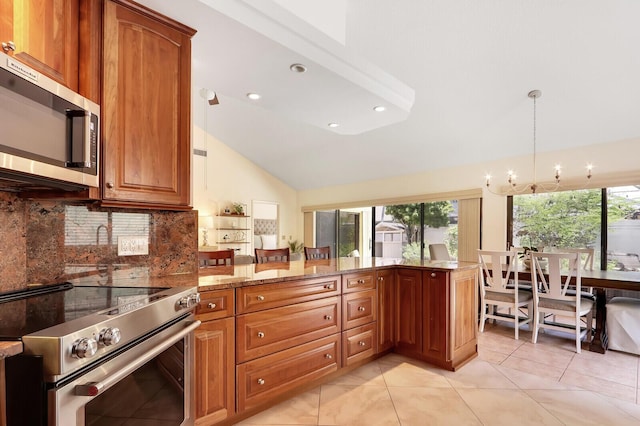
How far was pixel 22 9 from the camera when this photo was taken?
1.27 metres

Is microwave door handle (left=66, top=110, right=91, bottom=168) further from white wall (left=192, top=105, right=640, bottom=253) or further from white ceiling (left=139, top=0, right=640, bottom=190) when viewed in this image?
white wall (left=192, top=105, right=640, bottom=253)

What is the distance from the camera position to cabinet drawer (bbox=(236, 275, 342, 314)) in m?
2.02

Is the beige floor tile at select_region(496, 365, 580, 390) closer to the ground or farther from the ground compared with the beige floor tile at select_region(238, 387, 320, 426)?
closer to the ground

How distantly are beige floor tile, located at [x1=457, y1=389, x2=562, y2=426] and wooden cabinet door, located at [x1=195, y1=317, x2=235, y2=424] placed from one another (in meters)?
1.62

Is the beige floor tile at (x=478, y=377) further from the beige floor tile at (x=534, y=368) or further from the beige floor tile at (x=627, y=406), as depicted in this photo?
the beige floor tile at (x=627, y=406)

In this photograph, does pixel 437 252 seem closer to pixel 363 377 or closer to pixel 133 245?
pixel 363 377

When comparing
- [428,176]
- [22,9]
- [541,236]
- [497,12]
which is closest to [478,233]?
[541,236]

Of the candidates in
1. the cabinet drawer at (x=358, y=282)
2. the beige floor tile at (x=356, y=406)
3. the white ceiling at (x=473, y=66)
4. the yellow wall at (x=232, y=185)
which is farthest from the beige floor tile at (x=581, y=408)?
the yellow wall at (x=232, y=185)

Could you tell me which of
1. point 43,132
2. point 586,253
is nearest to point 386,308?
point 43,132

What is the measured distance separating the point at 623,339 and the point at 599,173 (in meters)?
2.17

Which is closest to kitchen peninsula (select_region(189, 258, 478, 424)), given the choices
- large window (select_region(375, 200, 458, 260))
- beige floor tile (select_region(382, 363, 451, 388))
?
beige floor tile (select_region(382, 363, 451, 388))

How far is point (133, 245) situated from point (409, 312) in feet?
7.51

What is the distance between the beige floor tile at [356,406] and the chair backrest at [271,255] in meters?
1.38

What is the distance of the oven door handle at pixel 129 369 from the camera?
1016mm
